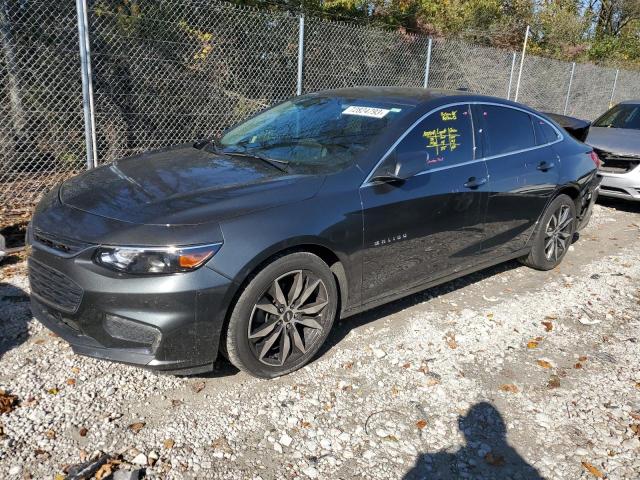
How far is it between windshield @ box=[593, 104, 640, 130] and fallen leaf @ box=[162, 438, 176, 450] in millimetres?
8772

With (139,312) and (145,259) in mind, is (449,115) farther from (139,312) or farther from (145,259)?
(139,312)

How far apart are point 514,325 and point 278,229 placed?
229 cm

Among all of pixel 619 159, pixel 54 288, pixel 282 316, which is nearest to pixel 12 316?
pixel 54 288

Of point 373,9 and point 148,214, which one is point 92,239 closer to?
point 148,214

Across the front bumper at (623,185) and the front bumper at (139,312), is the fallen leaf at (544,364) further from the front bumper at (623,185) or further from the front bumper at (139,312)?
the front bumper at (623,185)

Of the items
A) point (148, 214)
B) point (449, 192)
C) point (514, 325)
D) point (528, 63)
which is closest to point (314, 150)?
point (449, 192)

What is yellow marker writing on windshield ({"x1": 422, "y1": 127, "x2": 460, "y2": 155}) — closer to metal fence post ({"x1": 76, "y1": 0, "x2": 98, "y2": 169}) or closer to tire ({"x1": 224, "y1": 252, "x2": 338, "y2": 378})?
tire ({"x1": 224, "y1": 252, "x2": 338, "y2": 378})

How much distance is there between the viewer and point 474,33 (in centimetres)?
1644

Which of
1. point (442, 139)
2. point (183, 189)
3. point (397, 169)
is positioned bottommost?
→ point (183, 189)

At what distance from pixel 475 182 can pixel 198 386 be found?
2.51 m

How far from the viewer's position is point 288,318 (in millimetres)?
3188

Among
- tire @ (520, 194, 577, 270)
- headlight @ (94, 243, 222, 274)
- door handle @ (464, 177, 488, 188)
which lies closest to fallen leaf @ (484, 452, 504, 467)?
headlight @ (94, 243, 222, 274)

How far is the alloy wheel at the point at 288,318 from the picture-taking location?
121 inches

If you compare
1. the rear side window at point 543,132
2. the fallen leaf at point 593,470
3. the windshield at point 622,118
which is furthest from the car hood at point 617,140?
the fallen leaf at point 593,470
